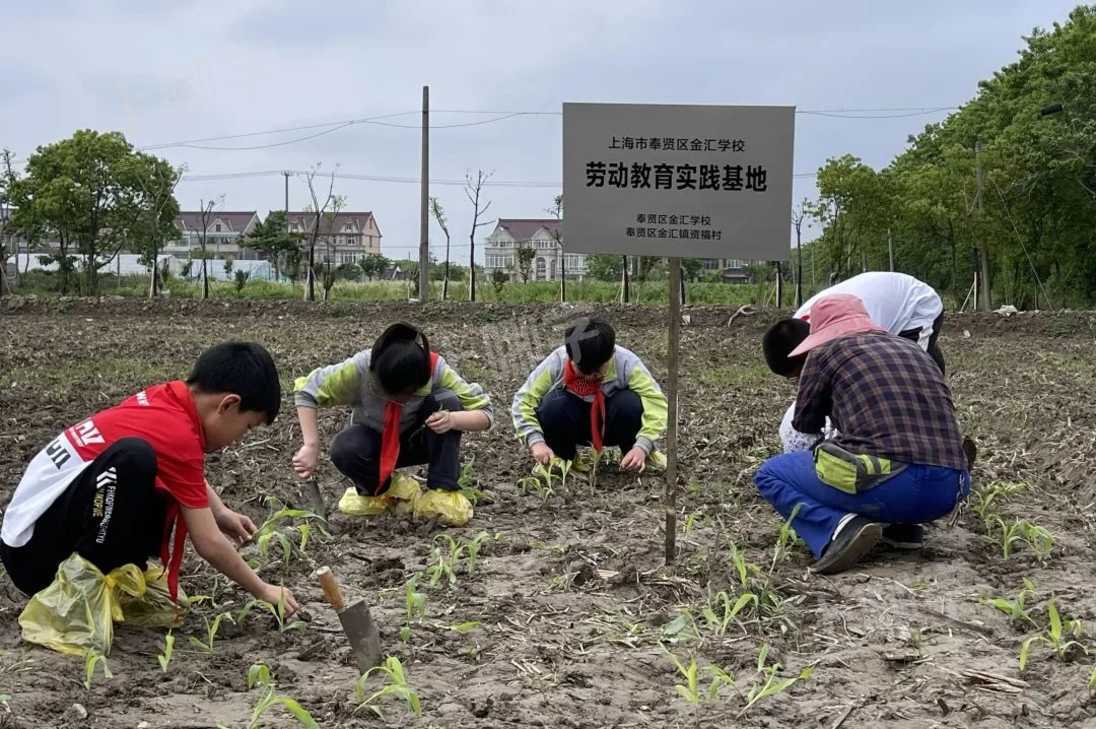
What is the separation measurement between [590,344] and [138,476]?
2.81 m

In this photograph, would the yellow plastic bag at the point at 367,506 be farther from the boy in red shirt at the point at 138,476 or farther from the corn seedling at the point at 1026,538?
the corn seedling at the point at 1026,538

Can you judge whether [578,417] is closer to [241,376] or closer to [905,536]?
[905,536]

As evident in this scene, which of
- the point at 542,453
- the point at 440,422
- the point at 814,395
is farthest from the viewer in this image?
the point at 542,453

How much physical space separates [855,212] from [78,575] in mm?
26067

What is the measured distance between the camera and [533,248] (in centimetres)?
3494

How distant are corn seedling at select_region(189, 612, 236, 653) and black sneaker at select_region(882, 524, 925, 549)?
8.52 ft

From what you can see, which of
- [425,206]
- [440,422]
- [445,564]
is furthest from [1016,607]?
[425,206]

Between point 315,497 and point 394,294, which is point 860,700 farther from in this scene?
point 394,294

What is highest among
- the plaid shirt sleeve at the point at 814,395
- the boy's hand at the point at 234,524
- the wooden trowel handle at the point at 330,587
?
the plaid shirt sleeve at the point at 814,395

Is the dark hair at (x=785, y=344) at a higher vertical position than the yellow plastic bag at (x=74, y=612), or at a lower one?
higher

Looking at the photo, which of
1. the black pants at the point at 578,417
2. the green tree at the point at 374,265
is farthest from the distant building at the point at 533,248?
the black pants at the point at 578,417

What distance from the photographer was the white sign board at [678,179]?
13.7 feet

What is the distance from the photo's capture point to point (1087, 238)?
97.9 ft

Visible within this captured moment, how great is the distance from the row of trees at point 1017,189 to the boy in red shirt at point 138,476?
79.0 ft
